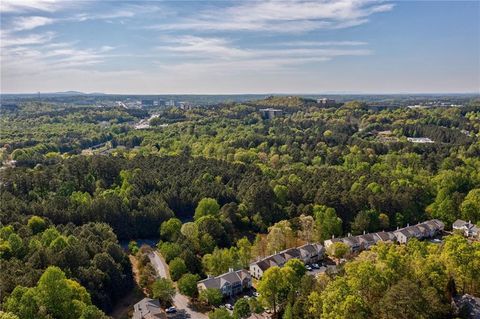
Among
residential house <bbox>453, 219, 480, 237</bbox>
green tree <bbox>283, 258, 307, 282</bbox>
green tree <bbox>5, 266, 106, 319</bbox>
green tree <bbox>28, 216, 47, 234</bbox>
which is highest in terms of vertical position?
green tree <bbox>28, 216, 47, 234</bbox>

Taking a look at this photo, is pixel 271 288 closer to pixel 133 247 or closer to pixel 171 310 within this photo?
pixel 171 310

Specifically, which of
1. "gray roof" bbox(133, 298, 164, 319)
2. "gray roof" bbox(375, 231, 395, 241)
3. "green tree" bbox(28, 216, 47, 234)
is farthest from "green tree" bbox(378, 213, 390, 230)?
"green tree" bbox(28, 216, 47, 234)

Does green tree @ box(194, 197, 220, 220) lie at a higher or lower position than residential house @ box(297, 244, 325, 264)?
higher

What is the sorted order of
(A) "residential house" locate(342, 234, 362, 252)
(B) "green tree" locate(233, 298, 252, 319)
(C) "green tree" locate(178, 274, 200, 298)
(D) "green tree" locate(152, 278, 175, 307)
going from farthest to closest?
(A) "residential house" locate(342, 234, 362, 252) → (C) "green tree" locate(178, 274, 200, 298) → (D) "green tree" locate(152, 278, 175, 307) → (B) "green tree" locate(233, 298, 252, 319)

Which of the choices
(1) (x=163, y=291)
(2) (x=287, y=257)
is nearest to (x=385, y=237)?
(2) (x=287, y=257)

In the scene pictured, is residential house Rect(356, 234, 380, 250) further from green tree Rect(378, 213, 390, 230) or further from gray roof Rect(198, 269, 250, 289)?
gray roof Rect(198, 269, 250, 289)

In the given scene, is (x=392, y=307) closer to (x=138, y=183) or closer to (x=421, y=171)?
(x=138, y=183)

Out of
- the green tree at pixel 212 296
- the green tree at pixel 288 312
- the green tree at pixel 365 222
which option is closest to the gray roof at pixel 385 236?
the green tree at pixel 365 222

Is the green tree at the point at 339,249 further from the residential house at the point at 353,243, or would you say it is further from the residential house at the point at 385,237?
the residential house at the point at 385,237
